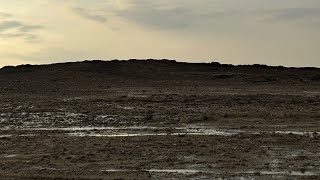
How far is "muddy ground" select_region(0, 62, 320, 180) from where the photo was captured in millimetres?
10078

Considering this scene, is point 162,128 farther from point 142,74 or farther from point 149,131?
point 142,74

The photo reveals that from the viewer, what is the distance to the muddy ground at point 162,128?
1008 centimetres

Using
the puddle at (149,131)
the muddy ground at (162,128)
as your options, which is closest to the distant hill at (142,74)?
the muddy ground at (162,128)

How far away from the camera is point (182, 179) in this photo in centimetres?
925

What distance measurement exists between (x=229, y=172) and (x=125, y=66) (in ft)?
72.0

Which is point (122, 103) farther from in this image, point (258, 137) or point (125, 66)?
point (125, 66)

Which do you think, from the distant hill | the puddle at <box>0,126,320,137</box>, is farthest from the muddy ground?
the distant hill

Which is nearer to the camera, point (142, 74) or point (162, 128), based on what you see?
point (162, 128)

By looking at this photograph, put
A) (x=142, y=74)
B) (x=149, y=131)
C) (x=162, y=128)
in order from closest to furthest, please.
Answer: (x=149, y=131) → (x=162, y=128) → (x=142, y=74)

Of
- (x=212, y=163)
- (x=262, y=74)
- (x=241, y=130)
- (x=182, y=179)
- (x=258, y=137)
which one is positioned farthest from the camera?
(x=262, y=74)

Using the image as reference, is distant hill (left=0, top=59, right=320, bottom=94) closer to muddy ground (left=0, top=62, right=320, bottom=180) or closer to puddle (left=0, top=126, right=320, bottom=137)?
muddy ground (left=0, top=62, right=320, bottom=180)

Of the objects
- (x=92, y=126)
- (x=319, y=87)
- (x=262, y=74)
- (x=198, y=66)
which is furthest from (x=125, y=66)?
(x=92, y=126)

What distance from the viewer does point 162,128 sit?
1427 centimetres

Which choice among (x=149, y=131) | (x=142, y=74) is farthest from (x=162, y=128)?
(x=142, y=74)
